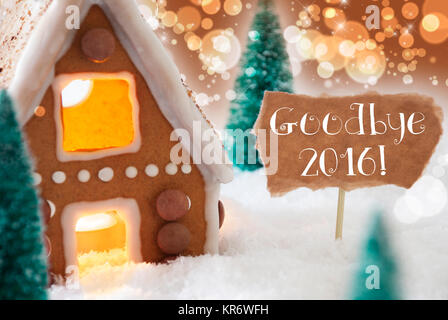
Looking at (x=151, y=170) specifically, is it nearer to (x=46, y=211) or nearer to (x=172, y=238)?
(x=172, y=238)

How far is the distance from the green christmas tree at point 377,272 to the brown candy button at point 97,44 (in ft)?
4.93

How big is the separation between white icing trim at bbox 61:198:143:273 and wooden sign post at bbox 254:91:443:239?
708 mm

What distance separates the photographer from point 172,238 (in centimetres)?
220

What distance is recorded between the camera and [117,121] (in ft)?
7.38

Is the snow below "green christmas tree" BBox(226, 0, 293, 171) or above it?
below

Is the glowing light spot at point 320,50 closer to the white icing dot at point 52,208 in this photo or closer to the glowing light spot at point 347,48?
the glowing light spot at point 347,48

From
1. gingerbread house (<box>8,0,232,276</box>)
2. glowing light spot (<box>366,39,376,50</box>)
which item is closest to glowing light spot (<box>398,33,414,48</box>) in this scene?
glowing light spot (<box>366,39,376,50</box>)

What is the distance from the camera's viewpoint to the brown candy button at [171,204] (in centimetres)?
217

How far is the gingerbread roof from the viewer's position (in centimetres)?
186

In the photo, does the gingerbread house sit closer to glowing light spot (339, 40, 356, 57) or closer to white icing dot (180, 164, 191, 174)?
white icing dot (180, 164, 191, 174)

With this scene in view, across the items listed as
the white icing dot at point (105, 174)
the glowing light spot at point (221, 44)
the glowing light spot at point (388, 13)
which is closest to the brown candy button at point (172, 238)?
the white icing dot at point (105, 174)

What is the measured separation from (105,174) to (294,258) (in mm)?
1066

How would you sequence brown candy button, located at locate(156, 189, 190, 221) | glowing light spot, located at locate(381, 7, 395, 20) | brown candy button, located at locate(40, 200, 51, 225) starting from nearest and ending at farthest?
brown candy button, located at locate(40, 200, 51, 225) < brown candy button, located at locate(156, 189, 190, 221) < glowing light spot, located at locate(381, 7, 395, 20)
